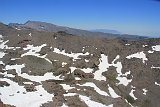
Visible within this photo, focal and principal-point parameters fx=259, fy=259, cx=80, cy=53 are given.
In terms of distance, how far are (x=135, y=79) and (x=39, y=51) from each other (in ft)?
111

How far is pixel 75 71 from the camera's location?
247 ft

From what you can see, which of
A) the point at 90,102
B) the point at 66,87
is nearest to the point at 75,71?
the point at 66,87

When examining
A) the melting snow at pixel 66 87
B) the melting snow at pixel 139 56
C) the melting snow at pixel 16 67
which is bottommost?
the melting snow at pixel 66 87

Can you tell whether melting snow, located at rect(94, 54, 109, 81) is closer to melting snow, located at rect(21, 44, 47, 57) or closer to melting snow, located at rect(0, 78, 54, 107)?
melting snow, located at rect(0, 78, 54, 107)

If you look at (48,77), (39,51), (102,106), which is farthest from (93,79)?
(39,51)

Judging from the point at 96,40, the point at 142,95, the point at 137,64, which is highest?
the point at 96,40

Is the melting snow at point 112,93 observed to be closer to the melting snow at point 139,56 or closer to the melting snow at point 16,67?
the melting snow at point 139,56

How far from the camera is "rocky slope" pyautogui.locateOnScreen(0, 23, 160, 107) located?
185 ft

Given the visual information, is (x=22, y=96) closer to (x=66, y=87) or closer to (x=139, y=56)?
(x=66, y=87)

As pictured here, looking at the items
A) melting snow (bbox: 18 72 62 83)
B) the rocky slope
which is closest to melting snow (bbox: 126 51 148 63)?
the rocky slope

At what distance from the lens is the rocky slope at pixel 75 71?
56.4 meters

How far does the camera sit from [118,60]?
86.6 m

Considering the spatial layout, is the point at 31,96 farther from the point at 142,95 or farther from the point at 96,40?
the point at 96,40

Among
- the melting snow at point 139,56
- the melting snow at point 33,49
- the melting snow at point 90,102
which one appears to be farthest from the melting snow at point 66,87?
the melting snow at point 139,56
